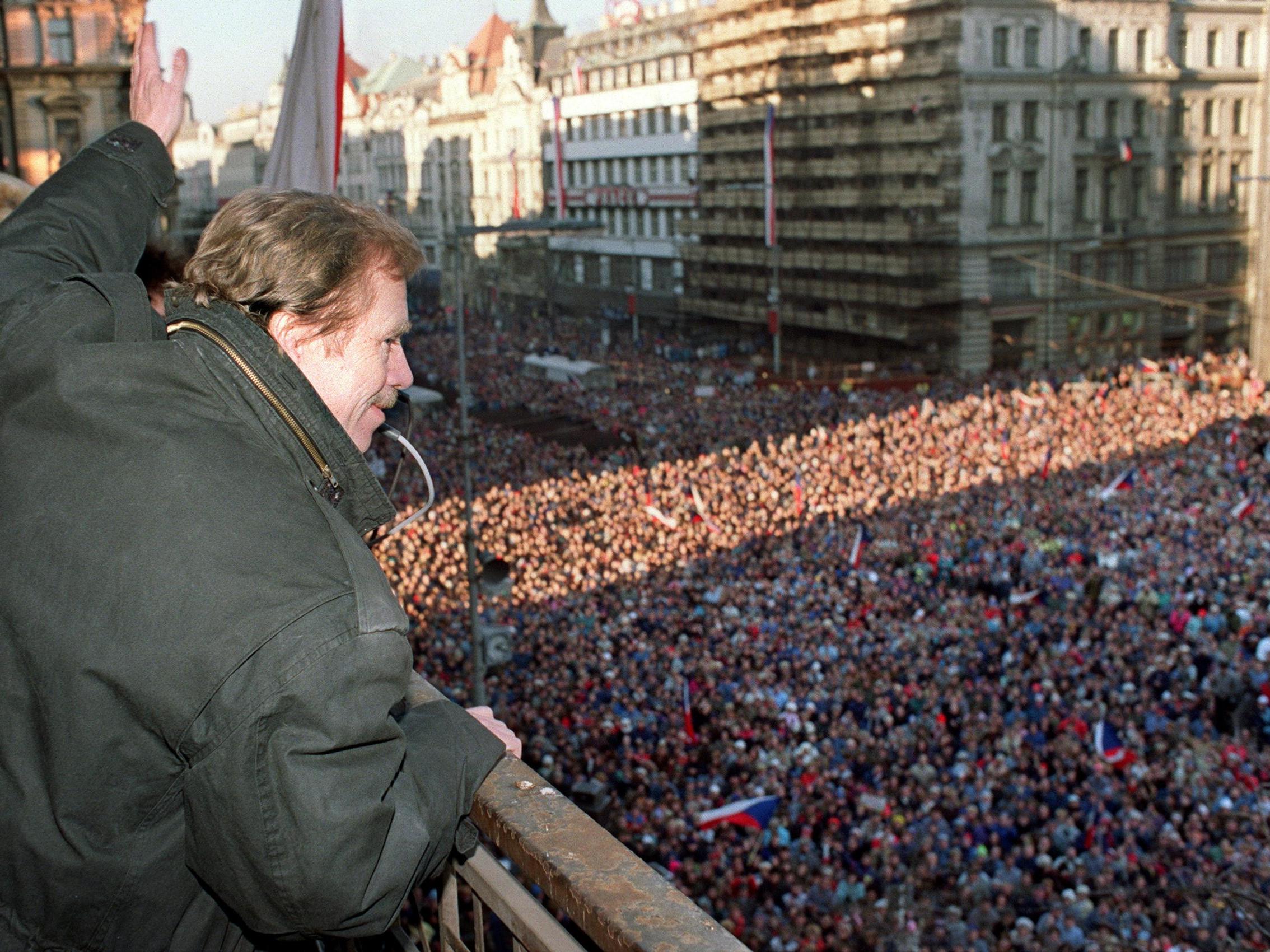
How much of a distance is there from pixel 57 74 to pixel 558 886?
3207 centimetres

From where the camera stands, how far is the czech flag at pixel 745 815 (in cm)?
1084

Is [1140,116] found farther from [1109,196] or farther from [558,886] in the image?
[558,886]

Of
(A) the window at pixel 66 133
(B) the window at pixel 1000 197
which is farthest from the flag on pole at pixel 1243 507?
(B) the window at pixel 1000 197

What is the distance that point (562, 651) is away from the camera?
1558 centimetres

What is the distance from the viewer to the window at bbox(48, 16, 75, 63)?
96.8 ft

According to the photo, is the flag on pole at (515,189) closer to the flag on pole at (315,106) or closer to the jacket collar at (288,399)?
the flag on pole at (315,106)

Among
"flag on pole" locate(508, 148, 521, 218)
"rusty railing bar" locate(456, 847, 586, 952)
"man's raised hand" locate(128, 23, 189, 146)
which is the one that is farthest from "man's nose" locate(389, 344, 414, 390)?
"flag on pole" locate(508, 148, 521, 218)

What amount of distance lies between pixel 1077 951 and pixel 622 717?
557 cm

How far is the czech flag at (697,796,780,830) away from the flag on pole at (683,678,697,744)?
204 cm

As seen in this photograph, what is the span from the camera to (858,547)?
1920 centimetres

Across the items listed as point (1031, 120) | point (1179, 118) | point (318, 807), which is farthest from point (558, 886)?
point (1179, 118)

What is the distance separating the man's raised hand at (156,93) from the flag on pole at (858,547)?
54.3ft

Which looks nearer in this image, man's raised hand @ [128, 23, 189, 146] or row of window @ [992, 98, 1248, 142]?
man's raised hand @ [128, 23, 189, 146]

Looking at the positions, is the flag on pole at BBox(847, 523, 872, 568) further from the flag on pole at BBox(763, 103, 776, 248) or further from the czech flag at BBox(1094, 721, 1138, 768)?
the flag on pole at BBox(763, 103, 776, 248)
